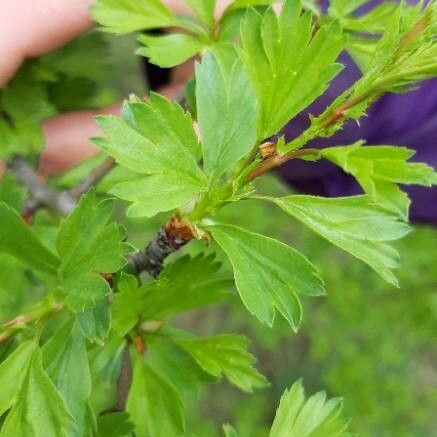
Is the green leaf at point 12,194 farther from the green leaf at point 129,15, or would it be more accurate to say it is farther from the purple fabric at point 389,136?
the purple fabric at point 389,136

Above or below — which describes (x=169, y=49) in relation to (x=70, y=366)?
above

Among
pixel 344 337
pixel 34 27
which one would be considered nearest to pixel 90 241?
pixel 34 27

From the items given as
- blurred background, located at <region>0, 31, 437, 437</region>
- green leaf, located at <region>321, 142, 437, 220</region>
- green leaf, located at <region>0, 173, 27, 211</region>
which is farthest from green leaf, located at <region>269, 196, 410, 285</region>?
blurred background, located at <region>0, 31, 437, 437</region>

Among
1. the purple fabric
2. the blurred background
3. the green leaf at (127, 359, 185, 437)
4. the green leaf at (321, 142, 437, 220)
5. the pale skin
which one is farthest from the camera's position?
the blurred background

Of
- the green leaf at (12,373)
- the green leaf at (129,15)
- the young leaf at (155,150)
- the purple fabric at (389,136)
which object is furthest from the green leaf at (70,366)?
the purple fabric at (389,136)

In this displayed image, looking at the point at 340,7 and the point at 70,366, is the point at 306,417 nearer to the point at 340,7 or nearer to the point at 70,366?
the point at 70,366

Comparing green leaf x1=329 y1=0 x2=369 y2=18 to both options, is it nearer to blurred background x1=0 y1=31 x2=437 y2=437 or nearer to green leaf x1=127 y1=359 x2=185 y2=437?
green leaf x1=127 y1=359 x2=185 y2=437

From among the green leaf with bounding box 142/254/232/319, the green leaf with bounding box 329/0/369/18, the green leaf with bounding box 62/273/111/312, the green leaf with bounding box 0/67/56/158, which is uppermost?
the green leaf with bounding box 329/0/369/18
